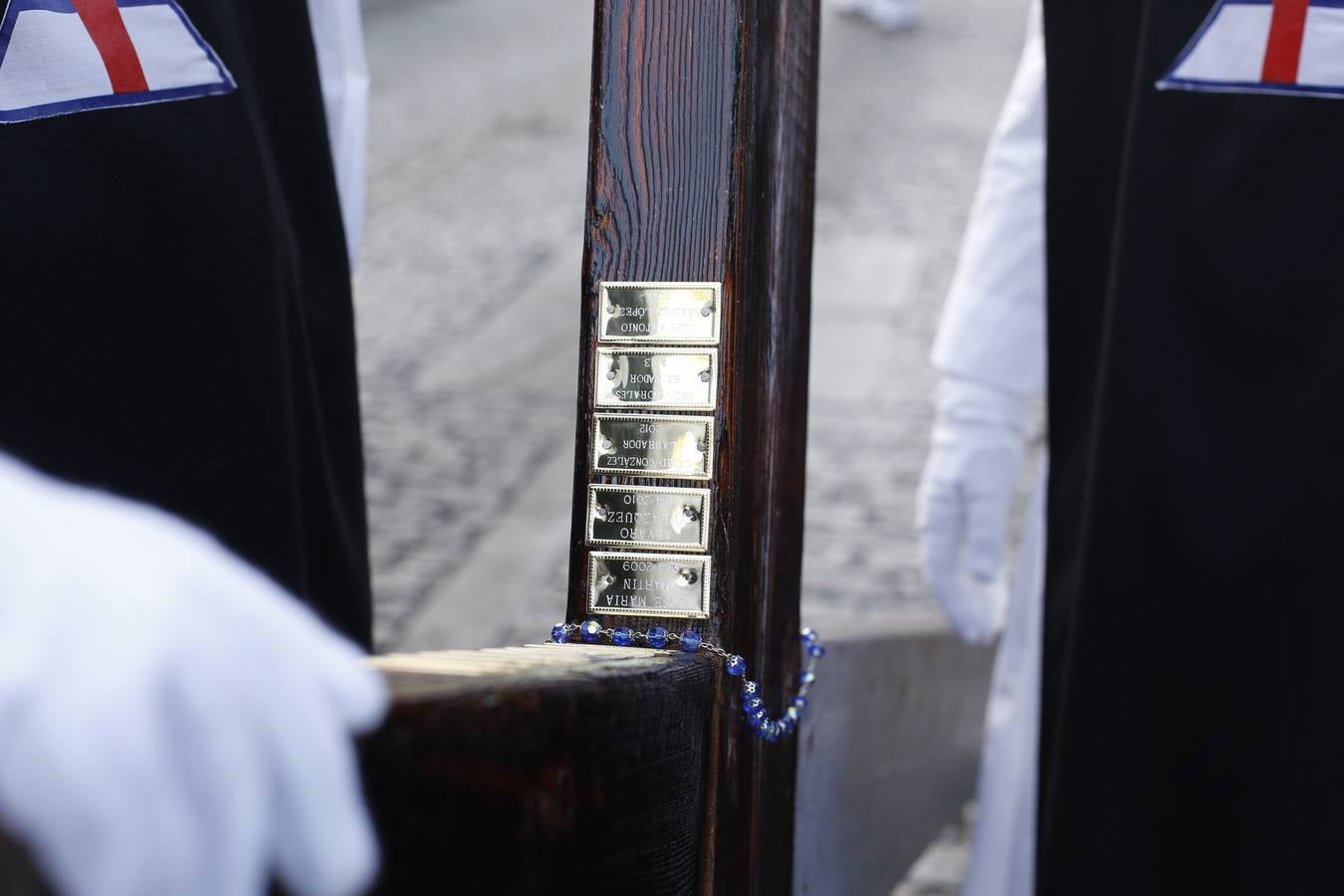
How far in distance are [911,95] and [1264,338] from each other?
5827 mm

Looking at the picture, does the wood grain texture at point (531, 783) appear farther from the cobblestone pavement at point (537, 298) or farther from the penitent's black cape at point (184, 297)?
the cobblestone pavement at point (537, 298)

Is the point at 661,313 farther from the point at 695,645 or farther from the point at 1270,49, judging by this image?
the point at 1270,49

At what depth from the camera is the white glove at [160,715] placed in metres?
0.41

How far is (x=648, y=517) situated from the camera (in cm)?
104

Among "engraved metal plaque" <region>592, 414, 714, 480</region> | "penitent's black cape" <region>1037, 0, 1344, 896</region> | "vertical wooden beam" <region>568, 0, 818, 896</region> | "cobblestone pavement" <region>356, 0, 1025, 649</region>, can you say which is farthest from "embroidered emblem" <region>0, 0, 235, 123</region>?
"cobblestone pavement" <region>356, 0, 1025, 649</region>

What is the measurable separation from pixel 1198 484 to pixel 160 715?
121cm

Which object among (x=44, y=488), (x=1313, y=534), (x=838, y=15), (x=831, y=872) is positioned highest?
(x=838, y=15)

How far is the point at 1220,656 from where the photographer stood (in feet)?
4.63

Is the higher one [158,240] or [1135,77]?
[1135,77]

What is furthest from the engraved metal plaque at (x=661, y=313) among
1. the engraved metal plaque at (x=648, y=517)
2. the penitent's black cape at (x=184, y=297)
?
the penitent's black cape at (x=184, y=297)

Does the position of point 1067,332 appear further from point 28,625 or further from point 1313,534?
point 28,625

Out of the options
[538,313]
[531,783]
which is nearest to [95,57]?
[531,783]

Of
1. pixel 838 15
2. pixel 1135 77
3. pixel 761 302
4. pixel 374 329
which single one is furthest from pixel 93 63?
pixel 838 15

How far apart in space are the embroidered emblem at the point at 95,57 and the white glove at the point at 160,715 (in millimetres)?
885
